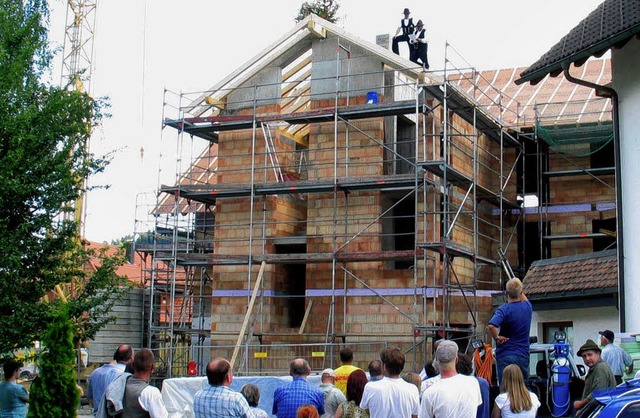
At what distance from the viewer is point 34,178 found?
53.1 ft

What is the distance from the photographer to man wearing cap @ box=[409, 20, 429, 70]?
2480 cm

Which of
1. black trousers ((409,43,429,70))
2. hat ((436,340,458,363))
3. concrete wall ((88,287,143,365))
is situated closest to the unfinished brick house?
black trousers ((409,43,429,70))

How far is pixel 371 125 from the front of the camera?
916 inches

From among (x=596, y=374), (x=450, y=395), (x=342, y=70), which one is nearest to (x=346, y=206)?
Result: (x=342, y=70)

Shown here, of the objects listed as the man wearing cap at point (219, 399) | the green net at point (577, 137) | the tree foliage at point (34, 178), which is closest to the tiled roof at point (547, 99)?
the green net at point (577, 137)

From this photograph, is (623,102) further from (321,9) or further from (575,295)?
(321,9)

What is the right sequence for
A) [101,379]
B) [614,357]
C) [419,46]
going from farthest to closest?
[419,46], [614,357], [101,379]

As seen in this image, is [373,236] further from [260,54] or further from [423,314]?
[260,54]

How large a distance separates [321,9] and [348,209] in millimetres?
18830

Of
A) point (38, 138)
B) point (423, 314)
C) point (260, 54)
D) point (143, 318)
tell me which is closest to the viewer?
point (38, 138)

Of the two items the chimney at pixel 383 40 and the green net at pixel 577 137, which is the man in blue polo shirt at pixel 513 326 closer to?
the green net at pixel 577 137

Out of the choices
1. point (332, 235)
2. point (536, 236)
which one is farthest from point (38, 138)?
point (536, 236)

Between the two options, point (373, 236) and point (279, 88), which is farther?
point (279, 88)

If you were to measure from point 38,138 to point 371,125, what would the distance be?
30.6 ft
